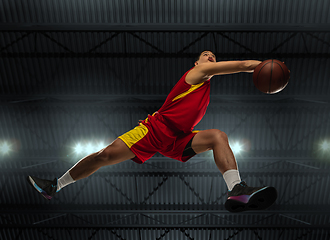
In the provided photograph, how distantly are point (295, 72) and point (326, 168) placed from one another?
3509 millimetres

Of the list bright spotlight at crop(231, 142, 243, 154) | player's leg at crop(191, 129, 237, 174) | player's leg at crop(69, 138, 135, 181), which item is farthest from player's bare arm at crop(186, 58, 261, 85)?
bright spotlight at crop(231, 142, 243, 154)

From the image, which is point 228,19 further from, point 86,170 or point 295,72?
point 86,170

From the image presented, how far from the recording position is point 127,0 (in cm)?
640

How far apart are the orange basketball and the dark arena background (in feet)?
11.6

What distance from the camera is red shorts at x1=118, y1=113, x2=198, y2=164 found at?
367 cm

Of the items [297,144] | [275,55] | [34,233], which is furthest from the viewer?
[34,233]

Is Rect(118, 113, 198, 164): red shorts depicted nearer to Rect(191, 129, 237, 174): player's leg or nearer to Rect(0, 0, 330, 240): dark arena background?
Rect(191, 129, 237, 174): player's leg

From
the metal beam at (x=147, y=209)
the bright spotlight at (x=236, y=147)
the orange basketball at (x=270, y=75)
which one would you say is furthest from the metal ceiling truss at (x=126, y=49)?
the metal beam at (x=147, y=209)

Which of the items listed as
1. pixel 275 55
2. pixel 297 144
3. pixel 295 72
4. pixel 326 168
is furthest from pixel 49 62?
pixel 326 168

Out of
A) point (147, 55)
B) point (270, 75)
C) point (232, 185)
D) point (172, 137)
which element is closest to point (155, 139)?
point (172, 137)

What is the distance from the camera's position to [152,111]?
7.94m

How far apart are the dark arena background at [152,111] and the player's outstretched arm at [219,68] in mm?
3453

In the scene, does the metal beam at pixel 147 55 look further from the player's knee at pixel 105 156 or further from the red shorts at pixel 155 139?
the player's knee at pixel 105 156

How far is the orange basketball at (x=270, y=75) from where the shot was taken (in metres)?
3.29
